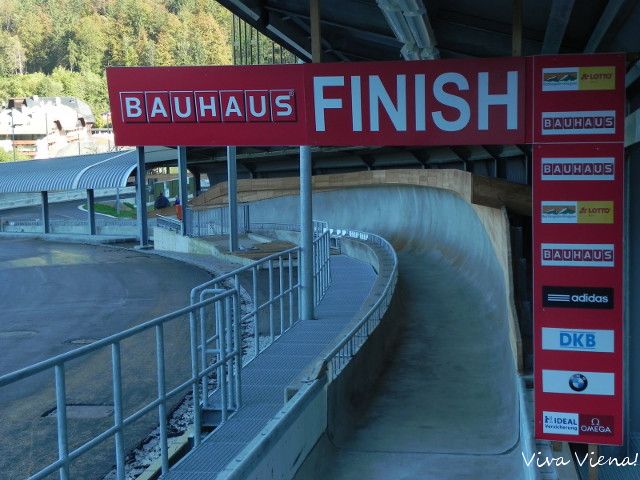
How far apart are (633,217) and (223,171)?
3961 centimetres

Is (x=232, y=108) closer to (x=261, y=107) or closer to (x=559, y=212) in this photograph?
(x=261, y=107)

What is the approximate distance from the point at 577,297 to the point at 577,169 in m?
0.86

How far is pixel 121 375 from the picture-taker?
6516 mm

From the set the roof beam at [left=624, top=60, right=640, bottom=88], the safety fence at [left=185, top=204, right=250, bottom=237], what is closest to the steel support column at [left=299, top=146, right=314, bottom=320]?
the roof beam at [left=624, top=60, right=640, bottom=88]

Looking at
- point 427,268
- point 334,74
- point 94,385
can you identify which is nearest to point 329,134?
point 334,74

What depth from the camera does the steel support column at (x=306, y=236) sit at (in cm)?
1081

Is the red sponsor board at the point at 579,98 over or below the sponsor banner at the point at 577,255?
over

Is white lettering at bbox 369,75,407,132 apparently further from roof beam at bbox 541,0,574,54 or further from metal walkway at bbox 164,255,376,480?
metal walkway at bbox 164,255,376,480

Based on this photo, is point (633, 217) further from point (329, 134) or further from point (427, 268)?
point (427, 268)

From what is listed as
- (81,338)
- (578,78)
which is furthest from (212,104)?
(81,338)

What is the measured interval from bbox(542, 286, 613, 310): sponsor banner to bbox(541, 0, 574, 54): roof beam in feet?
7.73

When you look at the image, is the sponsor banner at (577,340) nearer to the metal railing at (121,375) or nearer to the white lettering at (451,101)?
the white lettering at (451,101)

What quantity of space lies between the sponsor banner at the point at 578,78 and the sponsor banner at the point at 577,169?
1.54 ft

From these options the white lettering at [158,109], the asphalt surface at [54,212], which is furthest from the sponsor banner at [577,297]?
the asphalt surface at [54,212]
